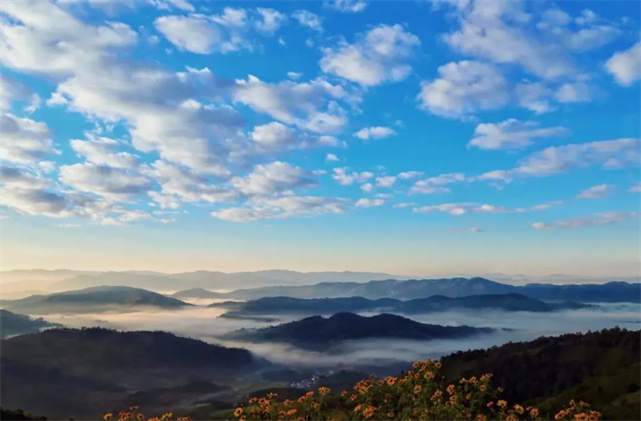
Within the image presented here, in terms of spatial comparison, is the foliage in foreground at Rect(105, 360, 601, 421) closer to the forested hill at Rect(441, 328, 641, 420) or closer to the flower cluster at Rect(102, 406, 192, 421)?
the flower cluster at Rect(102, 406, 192, 421)

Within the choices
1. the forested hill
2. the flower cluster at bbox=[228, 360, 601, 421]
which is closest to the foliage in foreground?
the flower cluster at bbox=[228, 360, 601, 421]

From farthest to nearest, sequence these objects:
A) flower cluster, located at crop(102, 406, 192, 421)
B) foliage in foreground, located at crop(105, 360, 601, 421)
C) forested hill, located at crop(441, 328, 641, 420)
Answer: forested hill, located at crop(441, 328, 641, 420) < foliage in foreground, located at crop(105, 360, 601, 421) < flower cluster, located at crop(102, 406, 192, 421)

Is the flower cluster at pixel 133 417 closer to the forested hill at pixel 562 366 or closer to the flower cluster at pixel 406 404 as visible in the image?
the flower cluster at pixel 406 404

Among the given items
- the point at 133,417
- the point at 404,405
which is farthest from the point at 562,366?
the point at 133,417

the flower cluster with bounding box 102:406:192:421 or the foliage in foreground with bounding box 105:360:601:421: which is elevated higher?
the foliage in foreground with bounding box 105:360:601:421

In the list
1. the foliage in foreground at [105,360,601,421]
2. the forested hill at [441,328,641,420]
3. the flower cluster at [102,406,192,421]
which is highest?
the foliage in foreground at [105,360,601,421]

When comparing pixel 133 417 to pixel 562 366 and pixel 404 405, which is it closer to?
pixel 404 405

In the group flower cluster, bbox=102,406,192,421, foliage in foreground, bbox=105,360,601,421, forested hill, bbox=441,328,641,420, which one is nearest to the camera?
flower cluster, bbox=102,406,192,421
